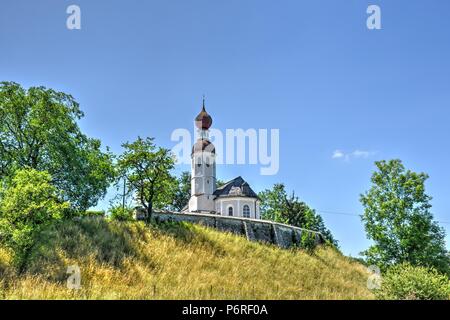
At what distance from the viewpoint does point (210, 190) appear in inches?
1820

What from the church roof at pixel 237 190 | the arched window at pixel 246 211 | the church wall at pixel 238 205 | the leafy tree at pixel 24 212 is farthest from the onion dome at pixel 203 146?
the leafy tree at pixel 24 212

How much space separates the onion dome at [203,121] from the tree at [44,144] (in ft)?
75.7

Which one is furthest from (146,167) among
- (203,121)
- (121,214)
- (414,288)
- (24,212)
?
(203,121)

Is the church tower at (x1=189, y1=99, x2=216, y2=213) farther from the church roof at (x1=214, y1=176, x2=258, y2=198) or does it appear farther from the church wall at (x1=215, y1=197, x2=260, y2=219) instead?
the church wall at (x1=215, y1=197, x2=260, y2=219)

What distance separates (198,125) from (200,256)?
31005 millimetres

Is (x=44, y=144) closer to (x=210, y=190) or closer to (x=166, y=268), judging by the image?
(x=166, y=268)

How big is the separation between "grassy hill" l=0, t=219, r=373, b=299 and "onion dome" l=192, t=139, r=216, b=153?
75.5 ft

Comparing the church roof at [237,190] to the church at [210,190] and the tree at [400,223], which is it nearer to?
the church at [210,190]

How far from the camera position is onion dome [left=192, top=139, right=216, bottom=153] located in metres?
47.8

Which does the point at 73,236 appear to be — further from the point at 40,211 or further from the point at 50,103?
the point at 50,103

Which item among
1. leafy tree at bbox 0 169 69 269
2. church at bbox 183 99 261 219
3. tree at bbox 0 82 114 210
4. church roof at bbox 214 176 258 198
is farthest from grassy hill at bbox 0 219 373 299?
church roof at bbox 214 176 258 198

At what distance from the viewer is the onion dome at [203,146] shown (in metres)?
47.8

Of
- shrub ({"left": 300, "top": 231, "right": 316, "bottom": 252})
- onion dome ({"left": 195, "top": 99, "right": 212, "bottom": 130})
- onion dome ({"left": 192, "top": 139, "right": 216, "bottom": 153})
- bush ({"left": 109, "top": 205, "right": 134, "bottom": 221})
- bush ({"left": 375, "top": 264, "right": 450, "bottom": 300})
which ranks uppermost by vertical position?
onion dome ({"left": 195, "top": 99, "right": 212, "bottom": 130})

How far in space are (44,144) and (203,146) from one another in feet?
74.7
